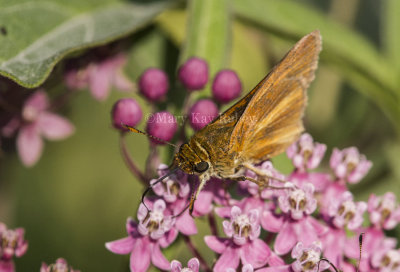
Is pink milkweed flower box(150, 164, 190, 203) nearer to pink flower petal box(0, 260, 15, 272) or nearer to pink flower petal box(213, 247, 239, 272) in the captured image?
pink flower petal box(213, 247, 239, 272)

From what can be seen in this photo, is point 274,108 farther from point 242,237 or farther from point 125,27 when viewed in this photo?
point 125,27

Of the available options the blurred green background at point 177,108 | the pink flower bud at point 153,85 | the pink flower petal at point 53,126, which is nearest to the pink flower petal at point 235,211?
the blurred green background at point 177,108

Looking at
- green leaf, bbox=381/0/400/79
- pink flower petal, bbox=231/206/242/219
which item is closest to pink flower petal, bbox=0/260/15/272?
pink flower petal, bbox=231/206/242/219

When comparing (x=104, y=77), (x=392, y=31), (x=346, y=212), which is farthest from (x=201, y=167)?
(x=392, y=31)

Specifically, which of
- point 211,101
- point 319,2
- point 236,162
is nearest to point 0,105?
point 211,101

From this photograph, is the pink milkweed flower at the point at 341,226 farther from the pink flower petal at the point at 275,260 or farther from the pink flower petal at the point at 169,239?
the pink flower petal at the point at 169,239

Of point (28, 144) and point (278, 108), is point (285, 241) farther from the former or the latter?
point (28, 144)

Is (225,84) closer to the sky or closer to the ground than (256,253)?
closer to the sky
